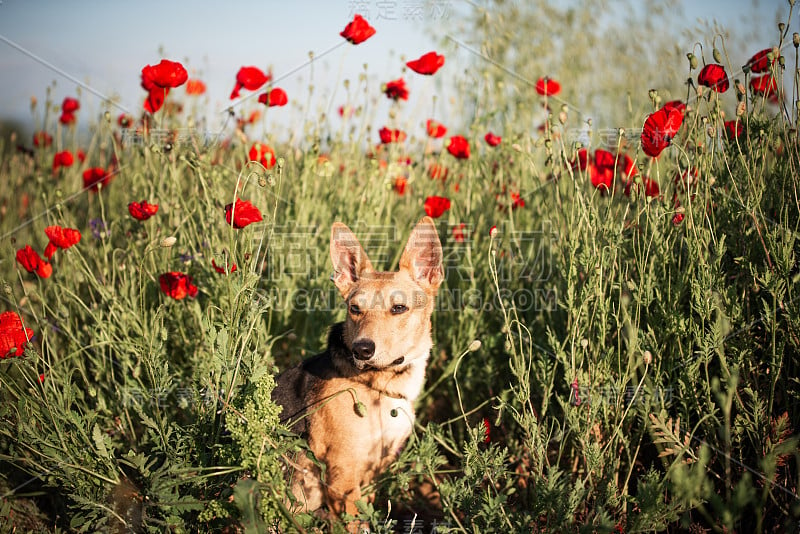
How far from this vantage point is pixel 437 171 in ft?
13.5

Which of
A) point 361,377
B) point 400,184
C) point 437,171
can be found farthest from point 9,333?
point 437,171

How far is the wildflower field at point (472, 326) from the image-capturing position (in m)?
2.17

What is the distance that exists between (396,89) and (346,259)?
1481mm

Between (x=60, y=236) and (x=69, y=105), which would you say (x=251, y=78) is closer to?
(x=60, y=236)

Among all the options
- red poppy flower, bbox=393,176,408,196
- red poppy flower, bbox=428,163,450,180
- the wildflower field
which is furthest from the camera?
red poppy flower, bbox=393,176,408,196

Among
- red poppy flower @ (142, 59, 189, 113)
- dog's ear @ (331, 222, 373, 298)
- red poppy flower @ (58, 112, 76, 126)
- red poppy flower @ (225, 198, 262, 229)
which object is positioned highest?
red poppy flower @ (58, 112, 76, 126)

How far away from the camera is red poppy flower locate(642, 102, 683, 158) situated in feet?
7.65

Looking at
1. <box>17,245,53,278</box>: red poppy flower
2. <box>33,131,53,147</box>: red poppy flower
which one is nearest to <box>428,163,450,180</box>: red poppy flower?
<box>17,245,53,278</box>: red poppy flower

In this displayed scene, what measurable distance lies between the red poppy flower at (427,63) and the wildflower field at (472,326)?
27mm

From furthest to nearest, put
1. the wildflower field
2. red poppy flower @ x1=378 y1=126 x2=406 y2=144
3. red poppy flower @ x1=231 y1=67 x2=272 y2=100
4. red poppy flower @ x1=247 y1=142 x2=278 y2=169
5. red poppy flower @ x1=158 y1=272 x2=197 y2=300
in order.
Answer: red poppy flower @ x1=378 y1=126 x2=406 y2=144 < red poppy flower @ x1=247 y1=142 x2=278 y2=169 < red poppy flower @ x1=231 y1=67 x2=272 y2=100 < red poppy flower @ x1=158 y1=272 x2=197 y2=300 < the wildflower field

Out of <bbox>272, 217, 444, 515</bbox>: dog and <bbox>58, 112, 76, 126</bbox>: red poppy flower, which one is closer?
<bbox>272, 217, 444, 515</bbox>: dog

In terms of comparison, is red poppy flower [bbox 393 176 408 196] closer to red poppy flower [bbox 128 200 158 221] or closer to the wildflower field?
the wildflower field

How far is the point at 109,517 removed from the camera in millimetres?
2168

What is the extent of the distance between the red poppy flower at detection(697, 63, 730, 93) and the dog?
1456mm
